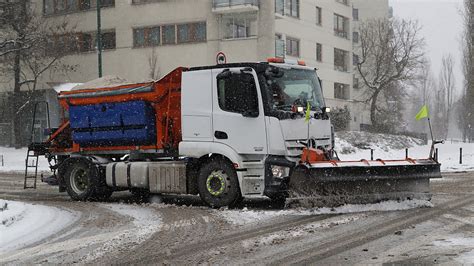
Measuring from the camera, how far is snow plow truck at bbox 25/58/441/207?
424 inches

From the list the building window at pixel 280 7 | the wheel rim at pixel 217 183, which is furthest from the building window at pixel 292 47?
the wheel rim at pixel 217 183

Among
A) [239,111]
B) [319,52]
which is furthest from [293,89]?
[319,52]

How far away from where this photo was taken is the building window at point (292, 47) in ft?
134

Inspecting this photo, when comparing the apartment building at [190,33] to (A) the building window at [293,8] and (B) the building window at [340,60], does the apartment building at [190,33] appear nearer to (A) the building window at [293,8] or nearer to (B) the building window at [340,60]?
(A) the building window at [293,8]

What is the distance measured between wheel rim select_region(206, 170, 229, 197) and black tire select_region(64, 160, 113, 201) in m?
3.32

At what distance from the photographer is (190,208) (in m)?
12.0

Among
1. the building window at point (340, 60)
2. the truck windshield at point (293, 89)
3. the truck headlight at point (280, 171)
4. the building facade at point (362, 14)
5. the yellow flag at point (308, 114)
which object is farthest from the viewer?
the building facade at point (362, 14)

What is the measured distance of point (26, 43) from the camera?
36.9 metres

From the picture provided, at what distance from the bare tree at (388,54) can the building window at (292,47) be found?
35.2ft

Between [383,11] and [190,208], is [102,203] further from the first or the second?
[383,11]

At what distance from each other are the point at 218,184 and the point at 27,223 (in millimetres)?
3586

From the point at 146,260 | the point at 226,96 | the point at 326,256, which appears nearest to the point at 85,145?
the point at 226,96

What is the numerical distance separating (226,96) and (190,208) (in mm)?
2421

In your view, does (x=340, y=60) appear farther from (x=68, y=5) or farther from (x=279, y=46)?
(x=68, y=5)
